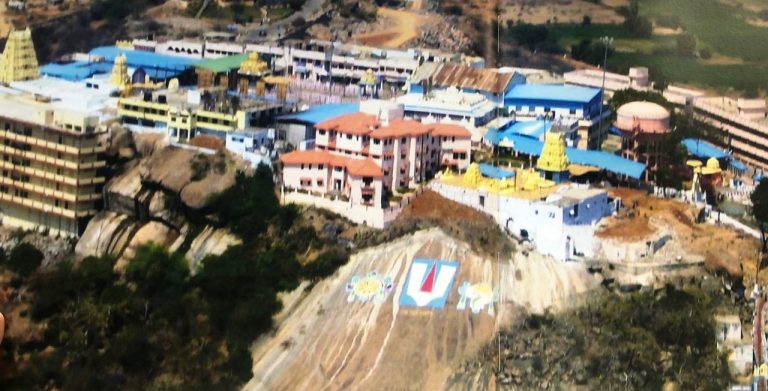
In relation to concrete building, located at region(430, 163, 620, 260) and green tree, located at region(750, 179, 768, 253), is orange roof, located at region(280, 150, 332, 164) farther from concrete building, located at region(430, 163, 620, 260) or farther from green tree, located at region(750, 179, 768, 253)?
green tree, located at region(750, 179, 768, 253)

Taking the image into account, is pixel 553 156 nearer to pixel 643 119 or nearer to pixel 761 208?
pixel 643 119

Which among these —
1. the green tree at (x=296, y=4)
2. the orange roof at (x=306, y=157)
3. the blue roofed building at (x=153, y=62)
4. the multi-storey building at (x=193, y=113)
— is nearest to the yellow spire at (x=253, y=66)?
the blue roofed building at (x=153, y=62)

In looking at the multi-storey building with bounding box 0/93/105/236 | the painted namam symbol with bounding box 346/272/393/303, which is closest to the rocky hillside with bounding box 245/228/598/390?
the painted namam symbol with bounding box 346/272/393/303

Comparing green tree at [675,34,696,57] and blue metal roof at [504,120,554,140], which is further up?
green tree at [675,34,696,57]

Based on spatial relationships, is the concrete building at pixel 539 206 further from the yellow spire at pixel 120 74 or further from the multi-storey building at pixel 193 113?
the yellow spire at pixel 120 74

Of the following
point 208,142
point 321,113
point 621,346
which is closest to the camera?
point 621,346

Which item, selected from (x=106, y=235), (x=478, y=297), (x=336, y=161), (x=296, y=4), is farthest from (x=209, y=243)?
(x=296, y=4)

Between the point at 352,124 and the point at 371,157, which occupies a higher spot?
the point at 352,124

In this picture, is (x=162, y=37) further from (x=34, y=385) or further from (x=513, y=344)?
(x=513, y=344)
